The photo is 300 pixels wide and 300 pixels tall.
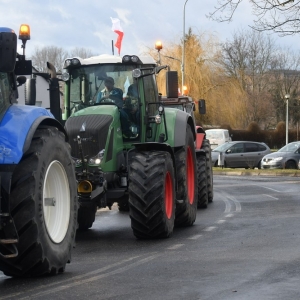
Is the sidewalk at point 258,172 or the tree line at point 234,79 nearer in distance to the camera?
the sidewalk at point 258,172

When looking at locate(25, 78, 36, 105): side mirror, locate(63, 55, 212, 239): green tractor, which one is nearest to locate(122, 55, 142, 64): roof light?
locate(63, 55, 212, 239): green tractor

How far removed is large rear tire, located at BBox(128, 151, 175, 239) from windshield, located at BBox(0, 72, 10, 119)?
12.2 feet

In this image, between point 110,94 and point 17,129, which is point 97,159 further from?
point 17,129

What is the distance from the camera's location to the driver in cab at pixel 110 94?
1292 cm

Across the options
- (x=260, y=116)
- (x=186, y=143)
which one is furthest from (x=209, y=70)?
(x=186, y=143)

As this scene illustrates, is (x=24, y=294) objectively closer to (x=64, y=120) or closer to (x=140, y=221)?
(x=140, y=221)

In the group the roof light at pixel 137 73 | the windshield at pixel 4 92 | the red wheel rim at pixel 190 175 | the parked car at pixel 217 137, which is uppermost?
the roof light at pixel 137 73

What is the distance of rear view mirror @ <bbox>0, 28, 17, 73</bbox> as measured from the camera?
24.2ft

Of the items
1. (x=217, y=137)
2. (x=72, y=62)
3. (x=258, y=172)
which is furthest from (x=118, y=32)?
(x=217, y=137)

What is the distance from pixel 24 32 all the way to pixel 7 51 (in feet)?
7.21

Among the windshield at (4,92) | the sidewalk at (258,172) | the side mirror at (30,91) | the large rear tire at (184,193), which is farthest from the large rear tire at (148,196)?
the sidewalk at (258,172)

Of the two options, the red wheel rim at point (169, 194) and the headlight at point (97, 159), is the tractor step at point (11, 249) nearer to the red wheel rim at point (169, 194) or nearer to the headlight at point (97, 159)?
the headlight at point (97, 159)

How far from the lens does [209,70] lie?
61469 millimetres

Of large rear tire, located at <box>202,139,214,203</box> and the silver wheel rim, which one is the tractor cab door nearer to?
the silver wheel rim
